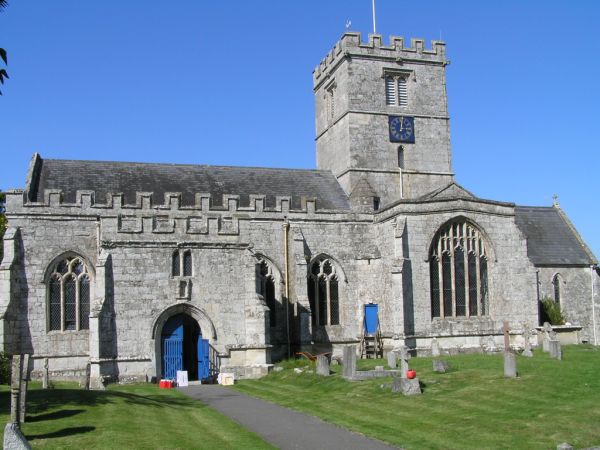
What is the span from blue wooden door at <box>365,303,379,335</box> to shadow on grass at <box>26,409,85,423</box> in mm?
17627

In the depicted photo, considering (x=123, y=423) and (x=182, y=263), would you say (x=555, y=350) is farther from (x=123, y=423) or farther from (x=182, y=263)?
(x=123, y=423)

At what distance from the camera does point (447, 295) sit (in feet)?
114

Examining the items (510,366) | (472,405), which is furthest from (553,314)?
(472,405)

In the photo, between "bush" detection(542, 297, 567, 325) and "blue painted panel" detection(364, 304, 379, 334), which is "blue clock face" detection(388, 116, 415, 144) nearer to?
"blue painted panel" detection(364, 304, 379, 334)

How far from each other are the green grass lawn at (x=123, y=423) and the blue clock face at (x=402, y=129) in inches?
851

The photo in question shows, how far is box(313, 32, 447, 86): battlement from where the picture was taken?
41.5 meters

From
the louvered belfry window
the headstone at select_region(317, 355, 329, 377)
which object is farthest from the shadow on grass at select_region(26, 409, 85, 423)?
the louvered belfry window

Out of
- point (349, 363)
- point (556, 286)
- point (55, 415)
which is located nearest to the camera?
point (55, 415)

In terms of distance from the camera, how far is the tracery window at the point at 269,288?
35.0 meters

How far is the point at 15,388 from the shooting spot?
1639cm

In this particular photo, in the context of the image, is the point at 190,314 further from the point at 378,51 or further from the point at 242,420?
the point at 378,51

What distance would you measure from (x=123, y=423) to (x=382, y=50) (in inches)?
1139

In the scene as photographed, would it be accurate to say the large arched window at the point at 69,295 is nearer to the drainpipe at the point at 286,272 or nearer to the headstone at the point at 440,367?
the drainpipe at the point at 286,272

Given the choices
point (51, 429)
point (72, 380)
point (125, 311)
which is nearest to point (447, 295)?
point (125, 311)
